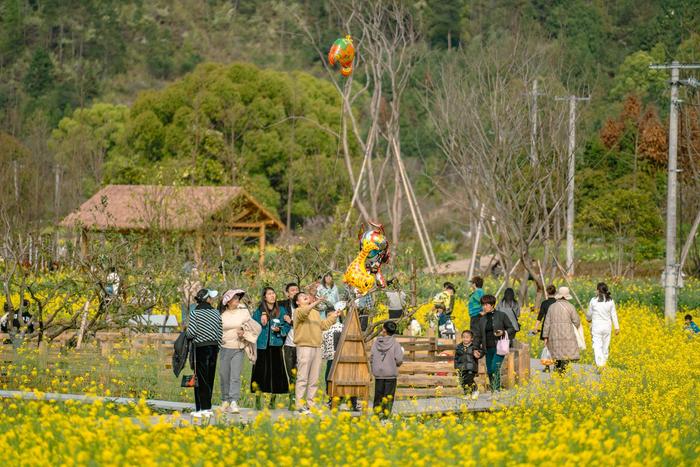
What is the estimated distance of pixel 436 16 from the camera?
124062mm

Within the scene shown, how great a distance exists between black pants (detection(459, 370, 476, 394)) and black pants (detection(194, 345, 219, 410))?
12.5 ft

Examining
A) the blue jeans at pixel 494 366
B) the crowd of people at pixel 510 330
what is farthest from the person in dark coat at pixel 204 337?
the blue jeans at pixel 494 366

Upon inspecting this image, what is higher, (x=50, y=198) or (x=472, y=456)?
(x=50, y=198)

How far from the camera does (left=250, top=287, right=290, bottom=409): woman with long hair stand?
53.6 feet

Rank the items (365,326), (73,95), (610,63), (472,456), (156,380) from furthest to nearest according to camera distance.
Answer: (73,95)
(610,63)
(365,326)
(156,380)
(472,456)

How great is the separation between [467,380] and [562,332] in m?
2.79

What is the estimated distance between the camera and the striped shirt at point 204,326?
15.3m

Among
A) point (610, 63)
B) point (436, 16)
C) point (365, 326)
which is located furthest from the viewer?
point (436, 16)

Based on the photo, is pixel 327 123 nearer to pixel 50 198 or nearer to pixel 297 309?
pixel 50 198

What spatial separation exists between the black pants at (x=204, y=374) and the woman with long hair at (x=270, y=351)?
0.91 metres

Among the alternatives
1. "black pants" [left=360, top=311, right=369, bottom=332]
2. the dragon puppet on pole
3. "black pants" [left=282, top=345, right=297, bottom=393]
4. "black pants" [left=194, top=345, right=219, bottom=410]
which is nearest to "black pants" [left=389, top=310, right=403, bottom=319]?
"black pants" [left=360, top=311, right=369, bottom=332]

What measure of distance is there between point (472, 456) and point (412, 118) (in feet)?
264

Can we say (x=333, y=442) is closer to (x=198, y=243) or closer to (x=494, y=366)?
(x=494, y=366)

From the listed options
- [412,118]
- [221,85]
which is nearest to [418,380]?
[221,85]
